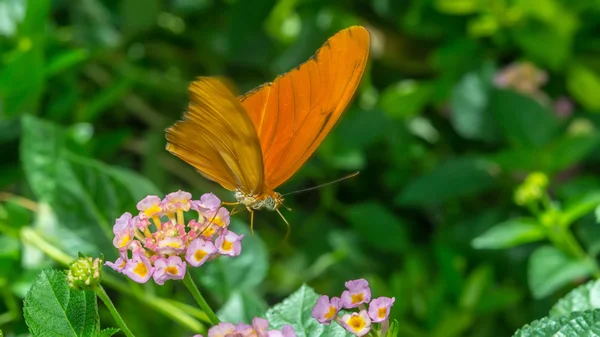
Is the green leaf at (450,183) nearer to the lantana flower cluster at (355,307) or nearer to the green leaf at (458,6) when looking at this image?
the green leaf at (458,6)

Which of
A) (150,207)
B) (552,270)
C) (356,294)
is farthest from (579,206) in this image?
(150,207)

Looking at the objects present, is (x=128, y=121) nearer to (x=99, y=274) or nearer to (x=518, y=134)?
(x=518, y=134)

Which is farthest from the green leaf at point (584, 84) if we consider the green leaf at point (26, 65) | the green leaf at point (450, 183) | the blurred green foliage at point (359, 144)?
the green leaf at point (26, 65)

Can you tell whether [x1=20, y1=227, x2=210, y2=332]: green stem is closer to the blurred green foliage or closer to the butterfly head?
the blurred green foliage

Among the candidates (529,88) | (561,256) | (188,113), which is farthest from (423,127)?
(188,113)

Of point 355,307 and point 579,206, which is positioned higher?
point 355,307

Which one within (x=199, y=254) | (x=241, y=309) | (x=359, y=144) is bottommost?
(x=359, y=144)

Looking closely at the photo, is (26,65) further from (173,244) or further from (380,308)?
(380,308)
